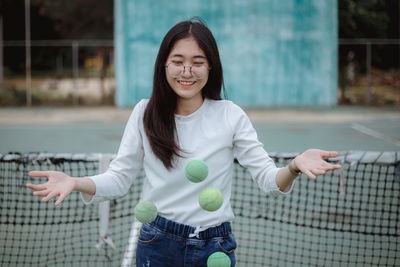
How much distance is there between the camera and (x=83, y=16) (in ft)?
118

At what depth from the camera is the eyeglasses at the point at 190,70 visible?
2.52 metres

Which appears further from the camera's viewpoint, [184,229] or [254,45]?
[254,45]

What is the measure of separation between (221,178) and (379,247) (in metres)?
3.25

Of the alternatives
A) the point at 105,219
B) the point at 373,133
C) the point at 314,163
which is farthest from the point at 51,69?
the point at 314,163

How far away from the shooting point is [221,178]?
2.53 m

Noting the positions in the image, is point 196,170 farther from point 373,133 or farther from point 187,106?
point 373,133

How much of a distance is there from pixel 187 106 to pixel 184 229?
2.08 feet

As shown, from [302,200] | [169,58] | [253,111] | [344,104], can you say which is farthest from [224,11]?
[169,58]

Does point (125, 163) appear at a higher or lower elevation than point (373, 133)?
higher

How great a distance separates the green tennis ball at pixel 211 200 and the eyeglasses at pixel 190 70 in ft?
1.96

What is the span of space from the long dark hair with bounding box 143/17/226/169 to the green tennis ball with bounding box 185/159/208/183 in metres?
0.16

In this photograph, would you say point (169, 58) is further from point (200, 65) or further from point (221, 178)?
point (221, 178)

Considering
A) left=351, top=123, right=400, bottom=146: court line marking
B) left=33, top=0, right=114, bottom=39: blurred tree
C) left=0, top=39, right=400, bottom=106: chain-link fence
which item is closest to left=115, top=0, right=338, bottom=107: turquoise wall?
left=0, top=39, right=400, bottom=106: chain-link fence

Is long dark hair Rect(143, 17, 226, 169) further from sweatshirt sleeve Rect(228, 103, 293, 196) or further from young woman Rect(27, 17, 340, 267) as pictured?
sweatshirt sleeve Rect(228, 103, 293, 196)
